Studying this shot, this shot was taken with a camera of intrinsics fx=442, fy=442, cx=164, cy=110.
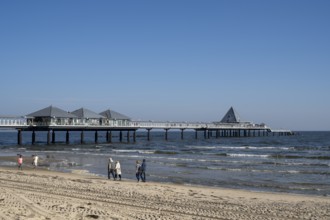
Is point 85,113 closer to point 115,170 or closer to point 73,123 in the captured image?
point 73,123

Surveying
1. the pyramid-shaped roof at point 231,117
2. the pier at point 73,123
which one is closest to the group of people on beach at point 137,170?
the pier at point 73,123

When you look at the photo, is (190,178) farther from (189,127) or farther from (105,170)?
(189,127)

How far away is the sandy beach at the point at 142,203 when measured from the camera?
401 inches

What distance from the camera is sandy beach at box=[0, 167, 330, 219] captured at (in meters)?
10.2

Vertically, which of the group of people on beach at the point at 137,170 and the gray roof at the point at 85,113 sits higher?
the gray roof at the point at 85,113

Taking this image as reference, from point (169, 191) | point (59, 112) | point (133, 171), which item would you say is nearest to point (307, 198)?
point (169, 191)

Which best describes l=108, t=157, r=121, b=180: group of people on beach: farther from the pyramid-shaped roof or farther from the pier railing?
the pyramid-shaped roof

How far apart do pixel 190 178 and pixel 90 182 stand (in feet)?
17.3

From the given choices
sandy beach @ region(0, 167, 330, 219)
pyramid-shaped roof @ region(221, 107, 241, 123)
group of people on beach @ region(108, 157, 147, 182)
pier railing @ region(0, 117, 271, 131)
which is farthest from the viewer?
pyramid-shaped roof @ region(221, 107, 241, 123)

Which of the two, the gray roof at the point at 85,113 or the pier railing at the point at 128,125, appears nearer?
A: the pier railing at the point at 128,125

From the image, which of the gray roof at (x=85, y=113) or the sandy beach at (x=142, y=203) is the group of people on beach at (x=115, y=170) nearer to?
the sandy beach at (x=142, y=203)

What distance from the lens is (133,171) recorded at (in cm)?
2391

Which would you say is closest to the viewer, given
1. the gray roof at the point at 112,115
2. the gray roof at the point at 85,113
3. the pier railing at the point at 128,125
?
the pier railing at the point at 128,125

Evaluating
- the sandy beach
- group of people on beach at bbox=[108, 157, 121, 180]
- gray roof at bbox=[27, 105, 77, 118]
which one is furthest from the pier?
the sandy beach
